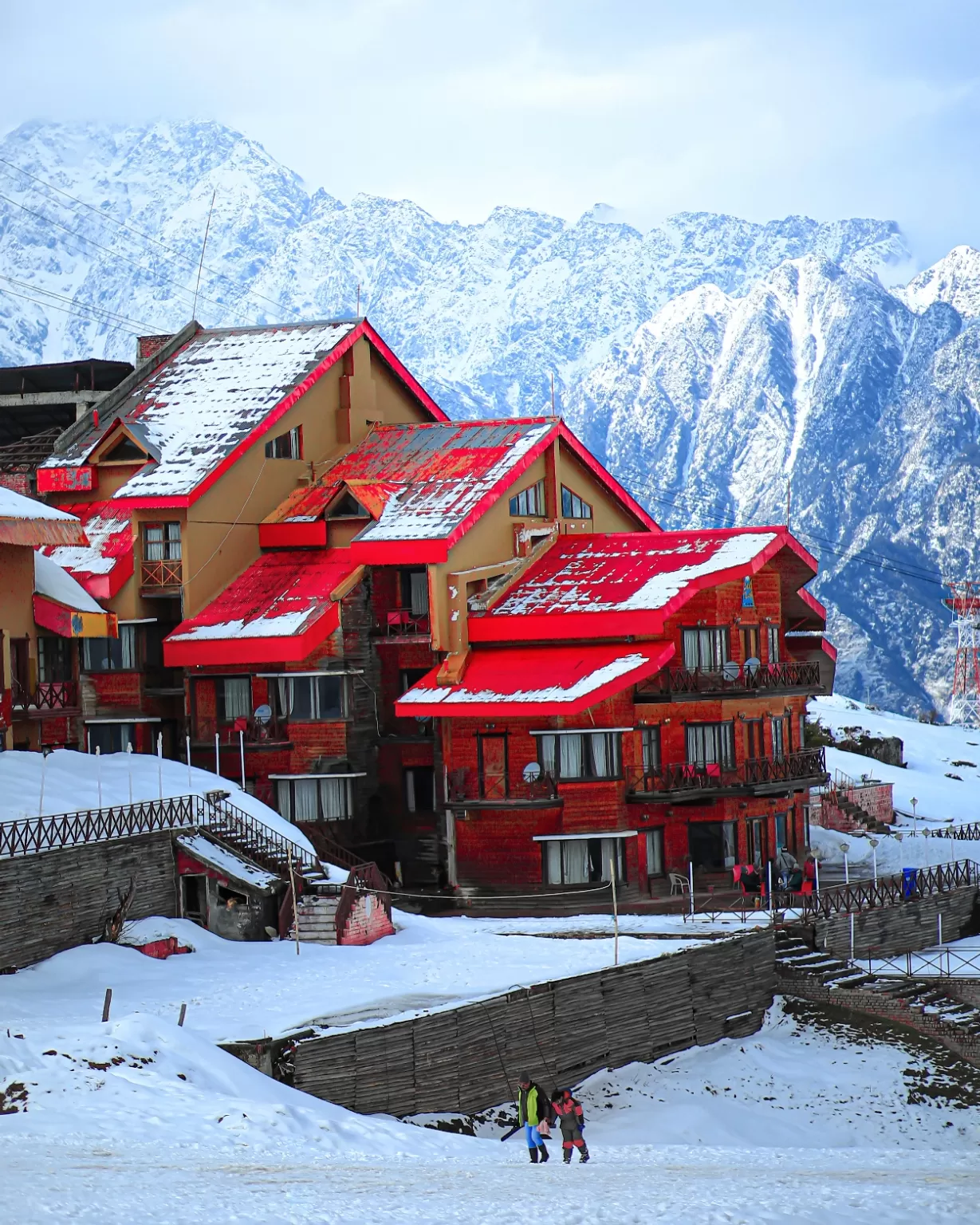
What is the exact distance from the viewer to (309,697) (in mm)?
76500

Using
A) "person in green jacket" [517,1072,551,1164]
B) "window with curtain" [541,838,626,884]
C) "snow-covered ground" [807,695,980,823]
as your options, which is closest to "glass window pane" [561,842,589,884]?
"window with curtain" [541,838,626,884]

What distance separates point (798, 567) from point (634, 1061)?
98.4ft

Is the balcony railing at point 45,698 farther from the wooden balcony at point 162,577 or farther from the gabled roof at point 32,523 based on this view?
the wooden balcony at point 162,577

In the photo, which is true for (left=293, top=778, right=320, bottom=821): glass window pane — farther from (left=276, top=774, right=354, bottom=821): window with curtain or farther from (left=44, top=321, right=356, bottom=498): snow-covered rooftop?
(left=44, top=321, right=356, bottom=498): snow-covered rooftop

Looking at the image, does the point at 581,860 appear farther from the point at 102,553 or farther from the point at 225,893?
the point at 102,553

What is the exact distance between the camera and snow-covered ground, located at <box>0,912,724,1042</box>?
47375 mm

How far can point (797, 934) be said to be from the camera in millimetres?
63625

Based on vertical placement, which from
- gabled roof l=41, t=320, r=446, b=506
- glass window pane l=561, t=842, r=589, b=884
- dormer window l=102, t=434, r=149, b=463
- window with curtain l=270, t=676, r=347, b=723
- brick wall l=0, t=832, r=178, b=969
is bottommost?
glass window pane l=561, t=842, r=589, b=884

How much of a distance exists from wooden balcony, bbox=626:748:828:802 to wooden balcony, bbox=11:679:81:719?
1993 cm

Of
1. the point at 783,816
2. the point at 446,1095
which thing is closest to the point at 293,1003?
the point at 446,1095

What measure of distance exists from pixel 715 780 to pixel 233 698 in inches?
732

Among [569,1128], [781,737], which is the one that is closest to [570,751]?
[781,737]

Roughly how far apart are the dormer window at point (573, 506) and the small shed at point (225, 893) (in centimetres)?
2859

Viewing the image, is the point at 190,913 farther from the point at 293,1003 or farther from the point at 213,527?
the point at 213,527
